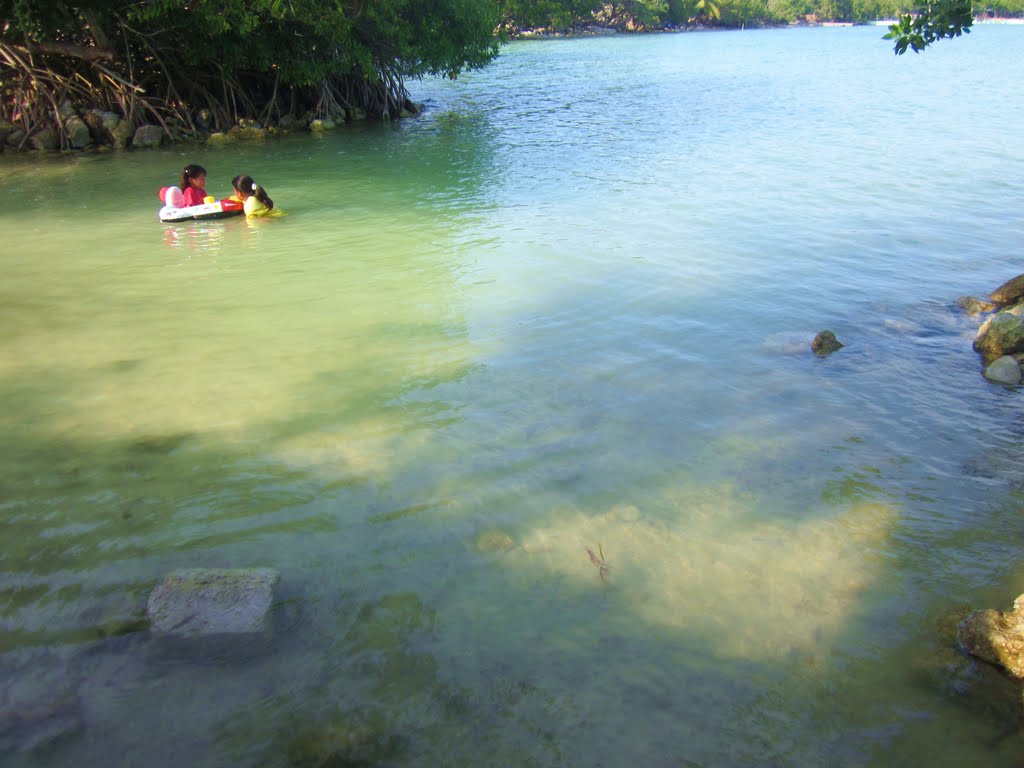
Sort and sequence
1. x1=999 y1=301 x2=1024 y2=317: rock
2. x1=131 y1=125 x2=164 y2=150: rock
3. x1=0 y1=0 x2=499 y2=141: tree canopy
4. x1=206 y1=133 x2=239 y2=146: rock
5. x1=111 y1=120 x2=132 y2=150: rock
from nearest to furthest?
x1=999 y1=301 x2=1024 y2=317: rock → x1=0 y1=0 x2=499 y2=141: tree canopy → x1=111 y1=120 x2=132 y2=150: rock → x1=131 y1=125 x2=164 y2=150: rock → x1=206 y1=133 x2=239 y2=146: rock

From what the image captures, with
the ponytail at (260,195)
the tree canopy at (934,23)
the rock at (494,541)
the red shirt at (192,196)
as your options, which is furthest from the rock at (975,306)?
the red shirt at (192,196)

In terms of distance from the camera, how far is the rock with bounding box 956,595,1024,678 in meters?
3.38

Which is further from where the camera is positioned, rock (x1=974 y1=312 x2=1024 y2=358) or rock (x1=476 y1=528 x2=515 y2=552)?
rock (x1=974 y1=312 x2=1024 y2=358)

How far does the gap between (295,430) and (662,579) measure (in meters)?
2.72

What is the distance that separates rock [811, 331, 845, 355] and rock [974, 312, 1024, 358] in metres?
1.22

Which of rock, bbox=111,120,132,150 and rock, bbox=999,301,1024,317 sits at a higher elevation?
rock, bbox=111,120,132,150

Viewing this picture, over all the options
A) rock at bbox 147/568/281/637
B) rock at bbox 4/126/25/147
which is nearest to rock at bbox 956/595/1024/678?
rock at bbox 147/568/281/637

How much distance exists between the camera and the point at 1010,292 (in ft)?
25.4

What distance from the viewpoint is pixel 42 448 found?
17.1 feet

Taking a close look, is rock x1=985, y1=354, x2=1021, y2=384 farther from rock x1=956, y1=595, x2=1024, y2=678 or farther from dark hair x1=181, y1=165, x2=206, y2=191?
dark hair x1=181, y1=165, x2=206, y2=191

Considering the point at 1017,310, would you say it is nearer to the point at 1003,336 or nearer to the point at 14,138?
the point at 1003,336

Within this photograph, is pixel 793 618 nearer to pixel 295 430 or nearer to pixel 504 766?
pixel 504 766

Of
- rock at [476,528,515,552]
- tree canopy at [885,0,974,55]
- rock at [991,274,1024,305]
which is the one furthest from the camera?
rock at [991,274,1024,305]

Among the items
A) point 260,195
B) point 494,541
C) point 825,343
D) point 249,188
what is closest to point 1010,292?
point 825,343
